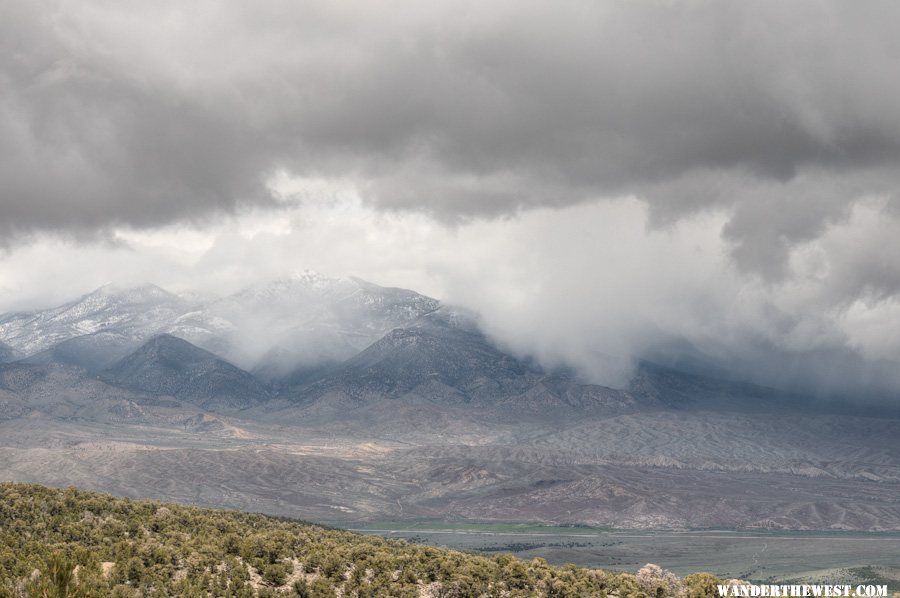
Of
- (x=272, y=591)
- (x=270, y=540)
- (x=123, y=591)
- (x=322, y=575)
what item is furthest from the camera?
(x=270, y=540)

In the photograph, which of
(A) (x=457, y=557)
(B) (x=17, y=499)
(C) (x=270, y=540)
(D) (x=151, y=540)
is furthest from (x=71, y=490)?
(A) (x=457, y=557)

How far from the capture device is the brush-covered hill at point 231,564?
78.1m

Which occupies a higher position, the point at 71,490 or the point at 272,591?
the point at 71,490

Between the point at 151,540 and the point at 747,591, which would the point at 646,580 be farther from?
the point at 151,540

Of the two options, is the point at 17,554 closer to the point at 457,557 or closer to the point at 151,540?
the point at 151,540

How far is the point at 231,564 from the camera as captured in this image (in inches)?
3337

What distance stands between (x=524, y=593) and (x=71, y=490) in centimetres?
5862

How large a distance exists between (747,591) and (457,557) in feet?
100

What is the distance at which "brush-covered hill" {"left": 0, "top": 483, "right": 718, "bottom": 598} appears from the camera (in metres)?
78.1

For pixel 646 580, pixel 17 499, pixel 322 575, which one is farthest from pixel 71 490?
pixel 646 580

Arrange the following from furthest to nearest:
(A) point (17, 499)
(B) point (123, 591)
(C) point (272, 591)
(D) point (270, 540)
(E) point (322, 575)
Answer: (A) point (17, 499), (D) point (270, 540), (E) point (322, 575), (C) point (272, 591), (B) point (123, 591)

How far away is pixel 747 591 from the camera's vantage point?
82.2 meters

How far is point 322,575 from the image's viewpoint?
8594 centimetres

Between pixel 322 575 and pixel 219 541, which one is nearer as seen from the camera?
pixel 322 575
